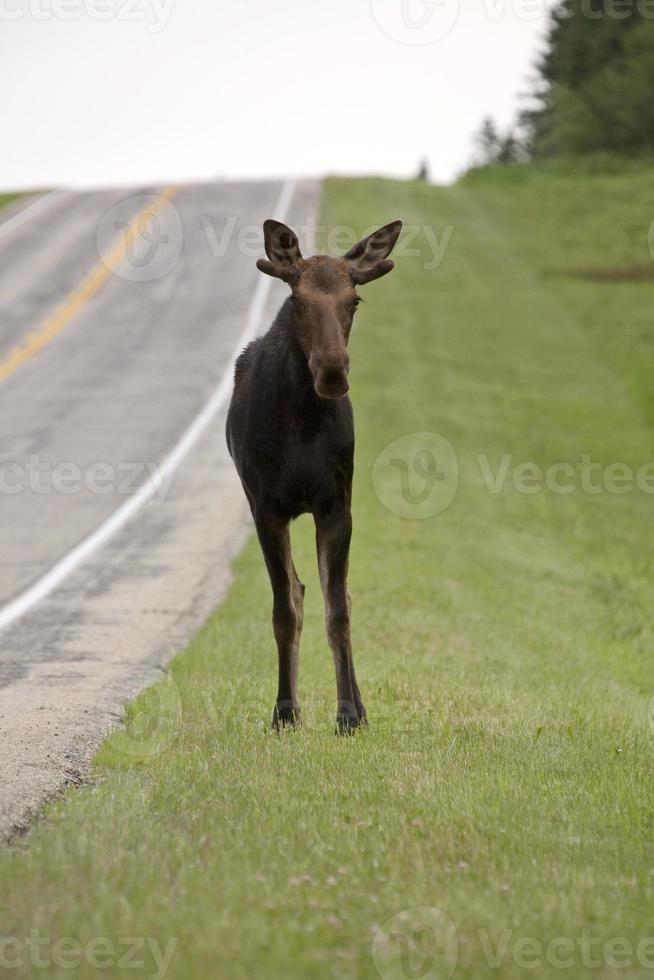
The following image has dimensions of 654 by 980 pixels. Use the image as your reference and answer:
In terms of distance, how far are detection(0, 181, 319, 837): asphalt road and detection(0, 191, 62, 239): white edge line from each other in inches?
7.2

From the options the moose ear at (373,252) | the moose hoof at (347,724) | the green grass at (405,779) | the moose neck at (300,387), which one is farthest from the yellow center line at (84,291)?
the moose hoof at (347,724)

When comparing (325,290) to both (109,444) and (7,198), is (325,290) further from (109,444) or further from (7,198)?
(7,198)

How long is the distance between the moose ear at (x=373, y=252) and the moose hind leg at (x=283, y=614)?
4.85 feet

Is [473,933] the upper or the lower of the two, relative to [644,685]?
upper

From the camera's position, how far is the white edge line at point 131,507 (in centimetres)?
1264

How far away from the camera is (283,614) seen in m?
7.66

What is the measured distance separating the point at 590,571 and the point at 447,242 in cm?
2654

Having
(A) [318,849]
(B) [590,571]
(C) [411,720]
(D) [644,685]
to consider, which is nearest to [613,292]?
(B) [590,571]

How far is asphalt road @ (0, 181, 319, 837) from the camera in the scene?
9.29 m

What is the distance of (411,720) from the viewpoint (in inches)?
311

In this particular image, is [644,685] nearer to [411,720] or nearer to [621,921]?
[411,720]

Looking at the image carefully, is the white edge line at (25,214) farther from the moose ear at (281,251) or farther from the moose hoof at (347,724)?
the moose hoof at (347,724)

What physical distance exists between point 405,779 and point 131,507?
11573 millimetres

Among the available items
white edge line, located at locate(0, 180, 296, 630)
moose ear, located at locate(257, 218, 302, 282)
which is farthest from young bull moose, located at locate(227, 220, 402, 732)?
white edge line, located at locate(0, 180, 296, 630)
